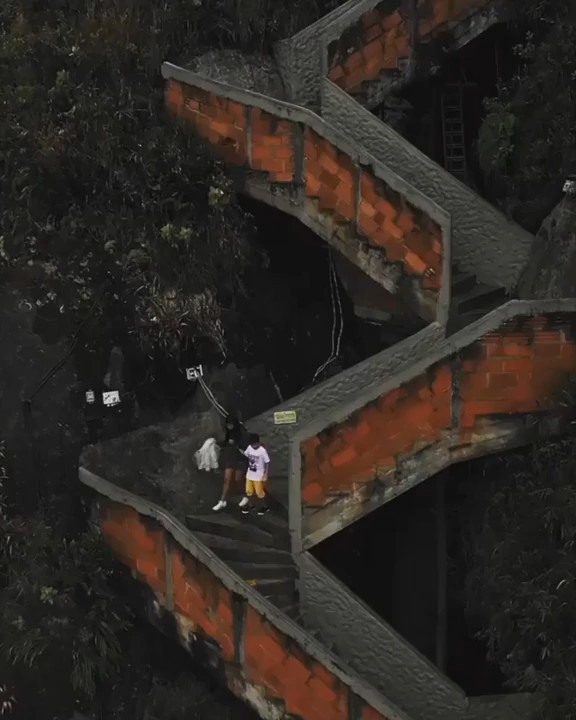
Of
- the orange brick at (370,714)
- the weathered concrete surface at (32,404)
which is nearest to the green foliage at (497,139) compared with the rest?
the weathered concrete surface at (32,404)

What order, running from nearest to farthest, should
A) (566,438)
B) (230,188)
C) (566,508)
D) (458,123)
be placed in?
(566,508)
(566,438)
(230,188)
(458,123)

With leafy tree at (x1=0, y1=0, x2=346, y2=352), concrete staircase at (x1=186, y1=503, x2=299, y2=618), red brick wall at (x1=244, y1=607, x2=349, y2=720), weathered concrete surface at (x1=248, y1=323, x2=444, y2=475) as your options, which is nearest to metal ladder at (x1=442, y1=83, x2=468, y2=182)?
leafy tree at (x1=0, y1=0, x2=346, y2=352)

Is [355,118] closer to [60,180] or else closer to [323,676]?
[60,180]

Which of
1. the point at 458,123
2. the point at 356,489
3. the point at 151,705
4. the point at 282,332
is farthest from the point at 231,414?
the point at 458,123

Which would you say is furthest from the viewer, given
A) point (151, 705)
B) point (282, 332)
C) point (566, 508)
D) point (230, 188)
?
point (282, 332)

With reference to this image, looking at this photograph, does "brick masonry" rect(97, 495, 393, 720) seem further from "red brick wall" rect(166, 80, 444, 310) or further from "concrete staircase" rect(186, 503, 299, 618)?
"red brick wall" rect(166, 80, 444, 310)

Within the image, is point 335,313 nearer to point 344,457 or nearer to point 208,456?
point 208,456
